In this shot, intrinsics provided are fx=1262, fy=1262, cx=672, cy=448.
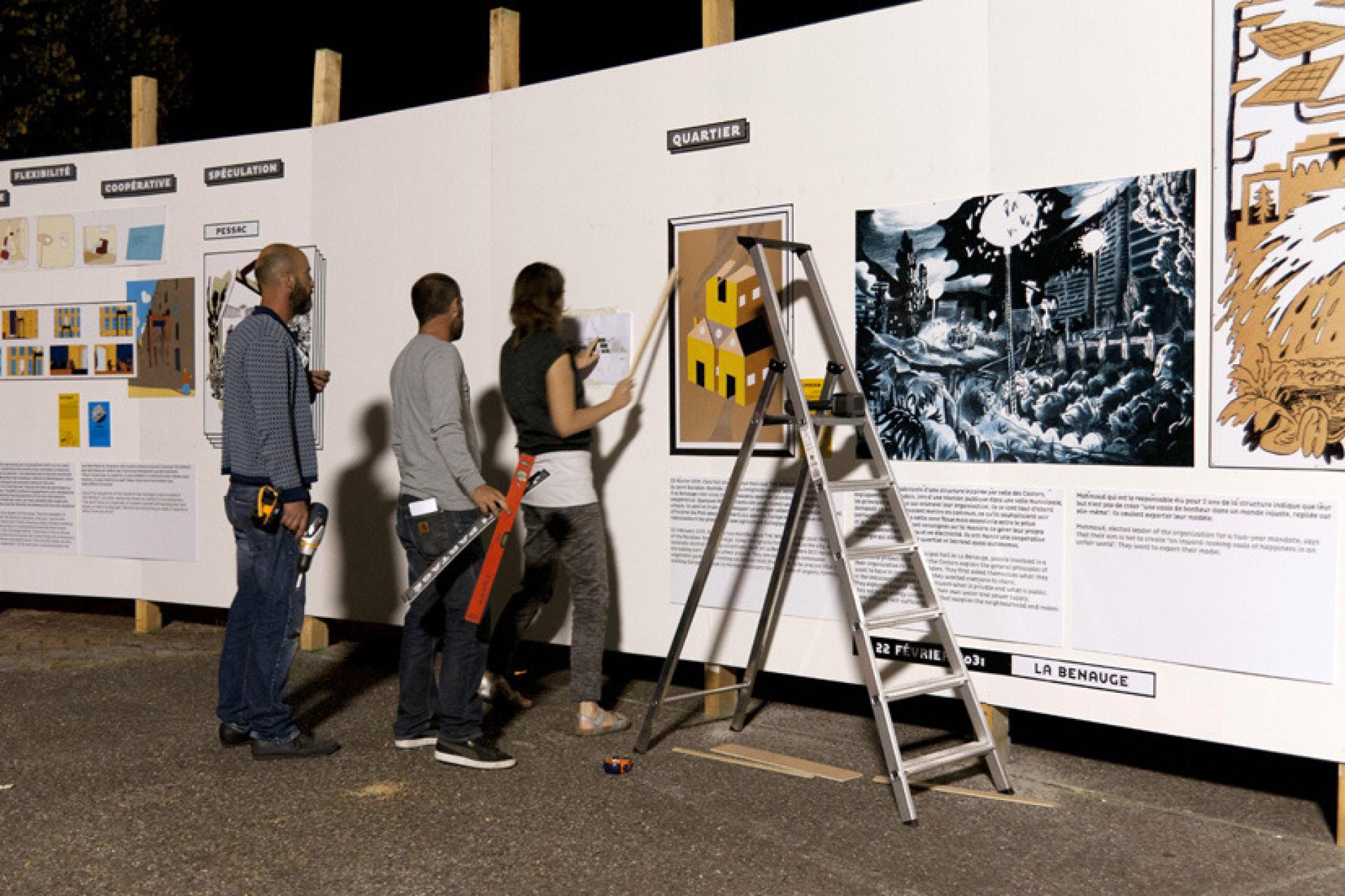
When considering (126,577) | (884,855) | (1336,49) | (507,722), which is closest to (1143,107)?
(1336,49)

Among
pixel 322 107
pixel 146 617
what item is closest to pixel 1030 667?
pixel 322 107

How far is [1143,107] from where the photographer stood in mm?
4645

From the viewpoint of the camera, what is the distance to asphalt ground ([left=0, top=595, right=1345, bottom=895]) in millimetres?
3848

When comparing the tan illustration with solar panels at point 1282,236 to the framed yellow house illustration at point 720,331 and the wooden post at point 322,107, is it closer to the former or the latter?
the framed yellow house illustration at point 720,331

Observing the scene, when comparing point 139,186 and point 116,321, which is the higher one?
point 139,186

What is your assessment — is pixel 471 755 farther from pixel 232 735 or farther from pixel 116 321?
pixel 116 321

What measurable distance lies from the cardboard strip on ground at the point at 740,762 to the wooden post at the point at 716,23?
3.23m

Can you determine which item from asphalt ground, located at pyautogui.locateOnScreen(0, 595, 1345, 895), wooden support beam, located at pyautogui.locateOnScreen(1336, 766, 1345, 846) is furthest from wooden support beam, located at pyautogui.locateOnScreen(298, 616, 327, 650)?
wooden support beam, located at pyautogui.locateOnScreen(1336, 766, 1345, 846)

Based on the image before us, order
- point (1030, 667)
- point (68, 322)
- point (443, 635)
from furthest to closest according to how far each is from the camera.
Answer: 1. point (68, 322)
2. point (443, 635)
3. point (1030, 667)

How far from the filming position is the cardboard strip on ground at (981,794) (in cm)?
460

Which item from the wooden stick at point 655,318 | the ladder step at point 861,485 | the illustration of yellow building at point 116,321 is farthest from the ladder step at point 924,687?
the illustration of yellow building at point 116,321

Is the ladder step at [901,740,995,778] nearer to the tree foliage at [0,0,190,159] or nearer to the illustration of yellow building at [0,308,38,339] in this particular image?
the illustration of yellow building at [0,308,38,339]

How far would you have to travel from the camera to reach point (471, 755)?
498 centimetres

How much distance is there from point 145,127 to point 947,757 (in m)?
6.49
